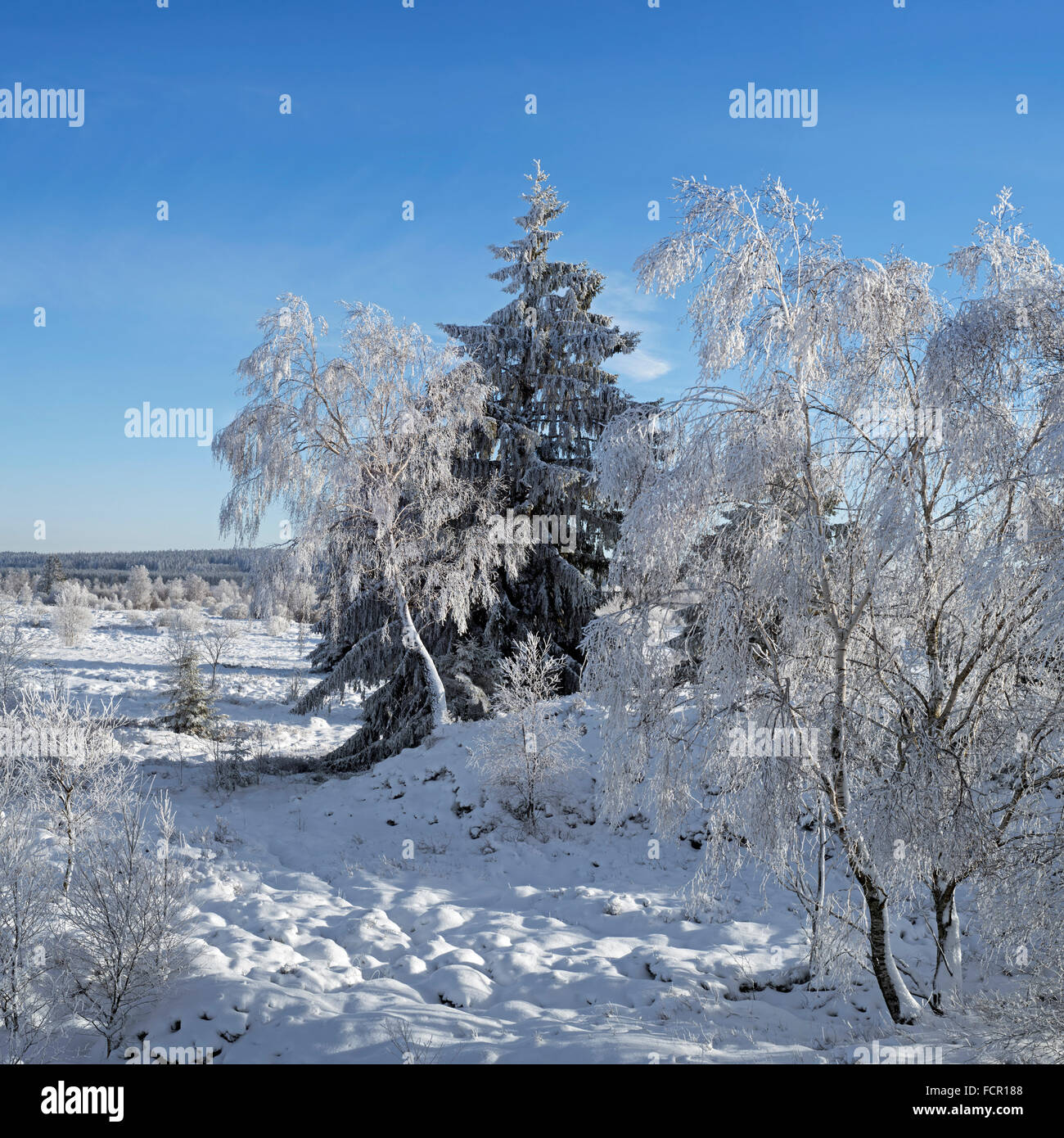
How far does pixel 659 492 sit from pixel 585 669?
181 centimetres

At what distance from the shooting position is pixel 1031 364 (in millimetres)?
5391

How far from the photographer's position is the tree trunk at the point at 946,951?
21.1 ft

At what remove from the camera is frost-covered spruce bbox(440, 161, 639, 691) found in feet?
48.7

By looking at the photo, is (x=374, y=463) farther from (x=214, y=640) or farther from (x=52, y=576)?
(x=52, y=576)

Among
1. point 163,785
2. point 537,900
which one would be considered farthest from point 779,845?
point 163,785

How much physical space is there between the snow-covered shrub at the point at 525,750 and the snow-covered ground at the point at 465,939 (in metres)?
0.41

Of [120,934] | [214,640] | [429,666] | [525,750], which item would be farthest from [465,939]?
[214,640]

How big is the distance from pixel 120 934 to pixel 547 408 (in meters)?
12.4

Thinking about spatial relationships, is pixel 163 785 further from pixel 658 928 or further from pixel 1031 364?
pixel 1031 364

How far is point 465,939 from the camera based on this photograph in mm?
8062

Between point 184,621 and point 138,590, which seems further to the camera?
point 138,590

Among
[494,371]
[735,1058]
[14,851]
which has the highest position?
[494,371]

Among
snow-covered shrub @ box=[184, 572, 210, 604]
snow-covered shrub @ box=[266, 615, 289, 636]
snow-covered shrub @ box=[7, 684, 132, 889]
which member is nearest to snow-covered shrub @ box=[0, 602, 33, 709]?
snow-covered shrub @ box=[7, 684, 132, 889]

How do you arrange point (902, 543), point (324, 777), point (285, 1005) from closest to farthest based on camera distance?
1. point (902, 543)
2. point (285, 1005)
3. point (324, 777)
